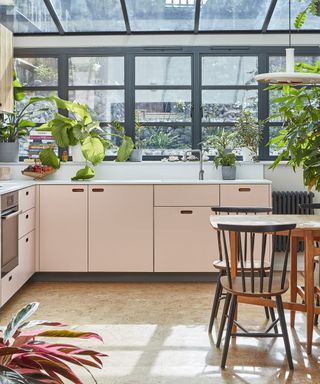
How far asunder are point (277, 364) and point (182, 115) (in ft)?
11.9

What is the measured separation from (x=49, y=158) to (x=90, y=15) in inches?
66.3

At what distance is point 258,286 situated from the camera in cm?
344

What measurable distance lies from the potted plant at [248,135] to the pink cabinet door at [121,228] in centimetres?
128

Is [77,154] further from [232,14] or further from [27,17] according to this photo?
[232,14]

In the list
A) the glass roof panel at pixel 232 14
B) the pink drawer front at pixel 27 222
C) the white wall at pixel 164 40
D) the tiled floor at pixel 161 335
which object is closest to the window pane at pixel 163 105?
the white wall at pixel 164 40

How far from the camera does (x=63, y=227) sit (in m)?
5.58

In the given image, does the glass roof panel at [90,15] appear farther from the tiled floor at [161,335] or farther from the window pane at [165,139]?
the tiled floor at [161,335]

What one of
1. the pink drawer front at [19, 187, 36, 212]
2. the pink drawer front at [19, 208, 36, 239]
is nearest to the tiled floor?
the pink drawer front at [19, 208, 36, 239]

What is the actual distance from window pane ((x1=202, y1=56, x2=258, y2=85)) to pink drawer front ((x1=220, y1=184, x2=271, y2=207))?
4.74ft

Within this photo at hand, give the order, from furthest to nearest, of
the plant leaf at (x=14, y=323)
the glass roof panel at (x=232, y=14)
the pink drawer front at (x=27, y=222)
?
the glass roof panel at (x=232, y=14)
the pink drawer front at (x=27, y=222)
the plant leaf at (x=14, y=323)

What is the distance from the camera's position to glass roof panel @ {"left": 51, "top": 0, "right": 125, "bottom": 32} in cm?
595

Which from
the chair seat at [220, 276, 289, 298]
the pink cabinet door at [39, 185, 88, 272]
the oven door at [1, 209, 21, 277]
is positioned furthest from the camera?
the pink cabinet door at [39, 185, 88, 272]

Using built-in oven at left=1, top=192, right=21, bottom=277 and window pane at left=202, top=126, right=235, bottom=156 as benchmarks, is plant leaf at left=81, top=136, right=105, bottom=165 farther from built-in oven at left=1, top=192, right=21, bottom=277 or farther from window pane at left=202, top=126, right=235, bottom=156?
window pane at left=202, top=126, right=235, bottom=156

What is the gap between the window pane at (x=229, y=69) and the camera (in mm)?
6348
